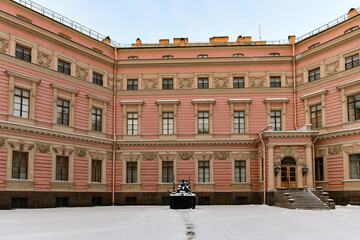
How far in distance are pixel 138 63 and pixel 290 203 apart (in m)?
19.5

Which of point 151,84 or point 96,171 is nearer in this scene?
point 96,171

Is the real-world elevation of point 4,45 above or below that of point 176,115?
above

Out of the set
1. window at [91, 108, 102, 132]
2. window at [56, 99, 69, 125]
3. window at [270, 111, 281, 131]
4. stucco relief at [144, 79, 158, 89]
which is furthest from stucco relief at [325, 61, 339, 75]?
window at [56, 99, 69, 125]

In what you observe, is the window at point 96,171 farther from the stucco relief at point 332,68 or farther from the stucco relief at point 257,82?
the stucco relief at point 332,68

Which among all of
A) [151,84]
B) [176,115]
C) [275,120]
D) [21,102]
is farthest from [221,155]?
[21,102]

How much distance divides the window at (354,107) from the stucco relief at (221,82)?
439 inches

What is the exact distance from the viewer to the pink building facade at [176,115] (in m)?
30.4

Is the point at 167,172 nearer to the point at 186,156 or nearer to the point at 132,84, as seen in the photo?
the point at 186,156

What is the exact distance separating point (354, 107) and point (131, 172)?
66.6 ft

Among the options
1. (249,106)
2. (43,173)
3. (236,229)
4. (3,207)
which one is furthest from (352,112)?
(3,207)

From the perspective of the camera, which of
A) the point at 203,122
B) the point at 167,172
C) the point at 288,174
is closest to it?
the point at 288,174

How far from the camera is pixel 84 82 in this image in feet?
115

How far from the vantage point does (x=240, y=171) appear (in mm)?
36844

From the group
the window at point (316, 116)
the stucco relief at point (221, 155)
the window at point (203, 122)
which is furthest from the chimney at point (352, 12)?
the stucco relief at point (221, 155)
